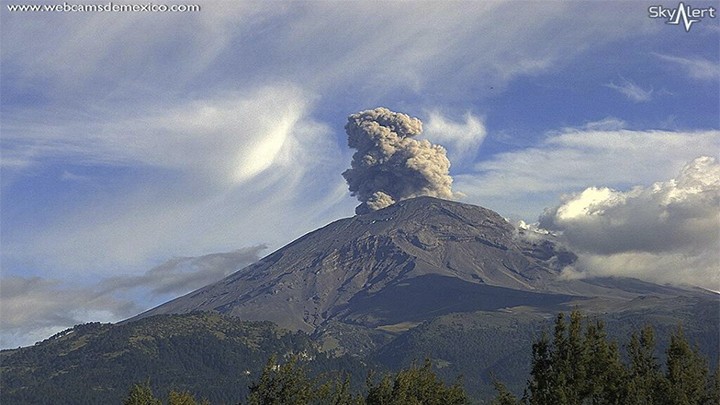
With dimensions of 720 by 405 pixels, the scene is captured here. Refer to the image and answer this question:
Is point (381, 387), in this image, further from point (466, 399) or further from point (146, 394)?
point (146, 394)

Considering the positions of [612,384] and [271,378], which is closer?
[612,384]

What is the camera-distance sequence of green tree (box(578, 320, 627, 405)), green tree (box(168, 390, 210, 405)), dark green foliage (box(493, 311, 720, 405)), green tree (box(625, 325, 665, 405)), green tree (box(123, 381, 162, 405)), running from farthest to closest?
green tree (box(123, 381, 162, 405)) < green tree (box(168, 390, 210, 405)) < green tree (box(625, 325, 665, 405)) < green tree (box(578, 320, 627, 405)) < dark green foliage (box(493, 311, 720, 405))

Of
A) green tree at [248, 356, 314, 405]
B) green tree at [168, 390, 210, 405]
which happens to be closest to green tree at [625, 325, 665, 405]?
green tree at [248, 356, 314, 405]

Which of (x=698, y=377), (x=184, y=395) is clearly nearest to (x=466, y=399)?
(x=698, y=377)

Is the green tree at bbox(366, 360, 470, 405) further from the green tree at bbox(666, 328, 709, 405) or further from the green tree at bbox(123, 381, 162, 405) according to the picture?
the green tree at bbox(123, 381, 162, 405)

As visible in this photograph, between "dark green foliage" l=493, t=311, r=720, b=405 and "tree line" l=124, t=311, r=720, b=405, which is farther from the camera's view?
"tree line" l=124, t=311, r=720, b=405

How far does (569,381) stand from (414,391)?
16788 millimetres

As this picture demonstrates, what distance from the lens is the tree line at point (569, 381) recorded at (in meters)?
55.3

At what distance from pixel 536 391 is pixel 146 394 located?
3416 centimetres

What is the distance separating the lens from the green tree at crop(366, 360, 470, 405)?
66.4 m

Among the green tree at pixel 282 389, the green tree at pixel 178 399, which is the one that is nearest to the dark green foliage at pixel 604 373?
the green tree at pixel 282 389

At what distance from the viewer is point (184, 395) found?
6950cm

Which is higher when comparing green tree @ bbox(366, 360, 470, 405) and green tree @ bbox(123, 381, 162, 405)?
green tree @ bbox(123, 381, 162, 405)

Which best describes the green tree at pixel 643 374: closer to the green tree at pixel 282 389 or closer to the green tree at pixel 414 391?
the green tree at pixel 414 391
